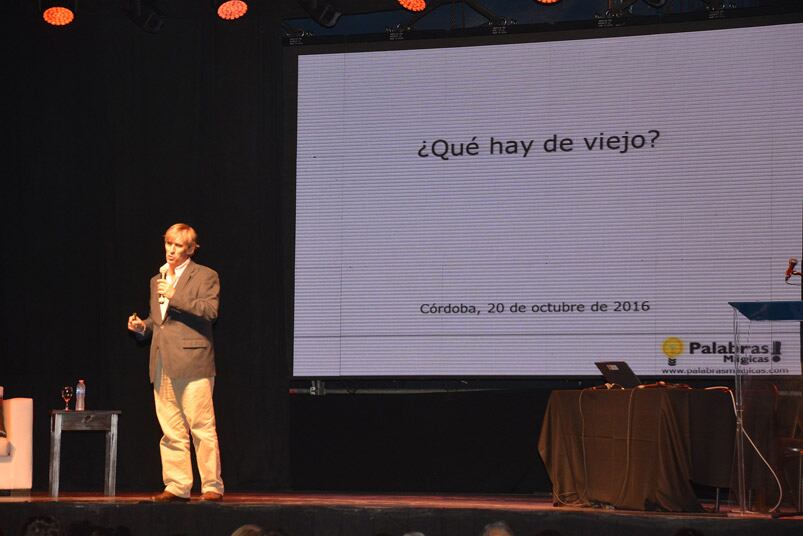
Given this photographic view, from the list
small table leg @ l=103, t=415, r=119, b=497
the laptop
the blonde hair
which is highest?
the blonde hair

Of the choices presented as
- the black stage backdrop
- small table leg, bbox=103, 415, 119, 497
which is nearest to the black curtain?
the black stage backdrop

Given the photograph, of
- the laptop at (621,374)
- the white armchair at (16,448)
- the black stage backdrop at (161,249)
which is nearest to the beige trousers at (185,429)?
the white armchair at (16,448)

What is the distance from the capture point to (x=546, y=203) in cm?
691

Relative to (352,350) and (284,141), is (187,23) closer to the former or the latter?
(284,141)

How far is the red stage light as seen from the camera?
717cm

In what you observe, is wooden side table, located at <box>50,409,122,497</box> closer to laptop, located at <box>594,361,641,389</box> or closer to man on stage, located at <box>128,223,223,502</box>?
man on stage, located at <box>128,223,223,502</box>

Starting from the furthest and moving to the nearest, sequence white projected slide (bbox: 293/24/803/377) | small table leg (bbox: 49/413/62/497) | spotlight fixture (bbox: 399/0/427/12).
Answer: spotlight fixture (bbox: 399/0/427/12) → white projected slide (bbox: 293/24/803/377) → small table leg (bbox: 49/413/62/497)

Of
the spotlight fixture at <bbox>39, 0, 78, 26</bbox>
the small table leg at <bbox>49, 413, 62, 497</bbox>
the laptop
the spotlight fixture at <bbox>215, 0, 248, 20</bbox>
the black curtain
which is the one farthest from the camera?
the black curtain

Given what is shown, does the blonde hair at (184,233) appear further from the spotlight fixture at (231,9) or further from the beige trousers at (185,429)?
the spotlight fixture at (231,9)

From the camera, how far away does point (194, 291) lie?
5969mm

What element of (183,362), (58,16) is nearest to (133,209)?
(58,16)

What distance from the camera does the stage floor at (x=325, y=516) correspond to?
5289 mm

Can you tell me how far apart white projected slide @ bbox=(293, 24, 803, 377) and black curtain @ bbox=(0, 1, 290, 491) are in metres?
0.39

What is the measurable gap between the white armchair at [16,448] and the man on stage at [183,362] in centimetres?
105
